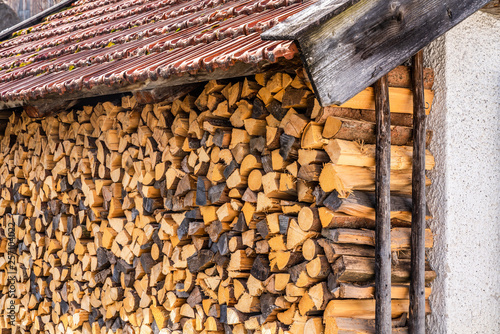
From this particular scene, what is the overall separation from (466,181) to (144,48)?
5.50 feet

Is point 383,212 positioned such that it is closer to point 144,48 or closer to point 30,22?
Result: point 144,48

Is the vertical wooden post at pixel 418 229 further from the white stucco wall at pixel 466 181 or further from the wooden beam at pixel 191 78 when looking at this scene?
the wooden beam at pixel 191 78

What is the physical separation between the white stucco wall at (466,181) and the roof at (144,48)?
31.9 inches

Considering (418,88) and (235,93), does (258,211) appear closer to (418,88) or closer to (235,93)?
(235,93)

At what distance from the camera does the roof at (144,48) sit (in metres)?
2.22

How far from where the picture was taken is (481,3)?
2215mm

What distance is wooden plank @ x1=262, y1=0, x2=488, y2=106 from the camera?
186 cm

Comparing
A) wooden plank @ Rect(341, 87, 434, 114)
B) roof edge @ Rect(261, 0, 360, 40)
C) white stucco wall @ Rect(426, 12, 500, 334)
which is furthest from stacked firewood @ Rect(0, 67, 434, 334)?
roof edge @ Rect(261, 0, 360, 40)

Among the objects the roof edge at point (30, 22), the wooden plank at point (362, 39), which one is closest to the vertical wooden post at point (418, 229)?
the wooden plank at point (362, 39)

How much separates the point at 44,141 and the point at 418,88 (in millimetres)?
2887

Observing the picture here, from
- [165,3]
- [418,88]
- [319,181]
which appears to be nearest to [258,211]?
[319,181]

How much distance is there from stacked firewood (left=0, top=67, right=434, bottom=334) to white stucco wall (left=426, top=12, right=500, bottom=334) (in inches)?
5.2

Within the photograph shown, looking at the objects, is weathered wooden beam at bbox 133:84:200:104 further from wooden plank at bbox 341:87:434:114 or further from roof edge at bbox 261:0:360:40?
roof edge at bbox 261:0:360:40

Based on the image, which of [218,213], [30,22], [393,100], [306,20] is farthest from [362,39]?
[30,22]
